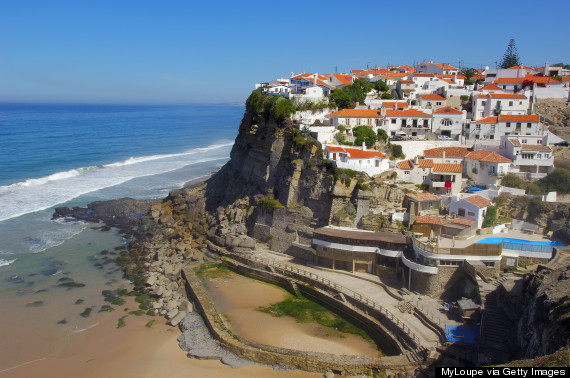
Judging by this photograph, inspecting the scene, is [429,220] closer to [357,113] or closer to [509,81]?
[357,113]

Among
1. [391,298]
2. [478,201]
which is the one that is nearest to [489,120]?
[478,201]

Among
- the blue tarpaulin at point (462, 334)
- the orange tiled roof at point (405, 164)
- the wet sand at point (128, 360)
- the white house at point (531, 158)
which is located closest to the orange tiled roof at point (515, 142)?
the white house at point (531, 158)

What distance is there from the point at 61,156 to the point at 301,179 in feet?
168

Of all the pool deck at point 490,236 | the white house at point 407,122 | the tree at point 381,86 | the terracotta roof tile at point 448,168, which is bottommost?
the pool deck at point 490,236

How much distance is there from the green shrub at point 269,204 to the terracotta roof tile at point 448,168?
456 inches

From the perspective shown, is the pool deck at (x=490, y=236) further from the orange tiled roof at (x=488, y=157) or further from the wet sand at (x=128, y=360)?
the wet sand at (x=128, y=360)

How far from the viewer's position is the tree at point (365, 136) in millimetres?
36375

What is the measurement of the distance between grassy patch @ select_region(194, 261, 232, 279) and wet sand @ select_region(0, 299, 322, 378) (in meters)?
6.67

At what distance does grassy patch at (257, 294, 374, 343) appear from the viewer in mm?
24172

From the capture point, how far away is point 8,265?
3203cm

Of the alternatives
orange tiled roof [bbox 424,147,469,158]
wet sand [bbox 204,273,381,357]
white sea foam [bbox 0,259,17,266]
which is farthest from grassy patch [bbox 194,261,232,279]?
orange tiled roof [bbox 424,147,469,158]

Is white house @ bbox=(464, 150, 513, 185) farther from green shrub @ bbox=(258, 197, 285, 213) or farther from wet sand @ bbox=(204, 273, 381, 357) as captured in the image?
wet sand @ bbox=(204, 273, 381, 357)

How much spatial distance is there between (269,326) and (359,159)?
14009 millimetres

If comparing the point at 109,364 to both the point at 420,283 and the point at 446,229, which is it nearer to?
the point at 420,283
